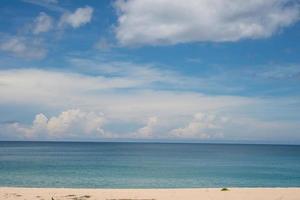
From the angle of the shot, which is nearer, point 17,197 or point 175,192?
point 17,197

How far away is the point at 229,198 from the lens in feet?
78.4

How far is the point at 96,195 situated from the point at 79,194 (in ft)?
3.73

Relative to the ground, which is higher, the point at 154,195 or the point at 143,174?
the point at 154,195

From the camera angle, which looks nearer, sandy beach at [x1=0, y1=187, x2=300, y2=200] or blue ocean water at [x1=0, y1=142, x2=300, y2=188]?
sandy beach at [x1=0, y1=187, x2=300, y2=200]

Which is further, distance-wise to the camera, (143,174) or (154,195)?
(143,174)

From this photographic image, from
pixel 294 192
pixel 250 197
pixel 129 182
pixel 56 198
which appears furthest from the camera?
pixel 129 182

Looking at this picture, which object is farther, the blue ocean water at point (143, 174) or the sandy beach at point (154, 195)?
the blue ocean water at point (143, 174)

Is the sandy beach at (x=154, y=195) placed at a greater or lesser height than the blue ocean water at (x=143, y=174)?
greater

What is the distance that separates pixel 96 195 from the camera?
24719 mm

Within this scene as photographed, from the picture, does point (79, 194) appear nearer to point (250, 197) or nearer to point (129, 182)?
point (250, 197)

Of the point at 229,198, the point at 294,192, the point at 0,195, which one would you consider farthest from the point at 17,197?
the point at 294,192

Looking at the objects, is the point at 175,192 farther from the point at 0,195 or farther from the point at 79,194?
the point at 0,195

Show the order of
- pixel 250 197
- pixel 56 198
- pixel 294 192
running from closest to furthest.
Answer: pixel 56 198, pixel 250 197, pixel 294 192

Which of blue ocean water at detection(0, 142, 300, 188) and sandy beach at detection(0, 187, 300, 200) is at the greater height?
sandy beach at detection(0, 187, 300, 200)
